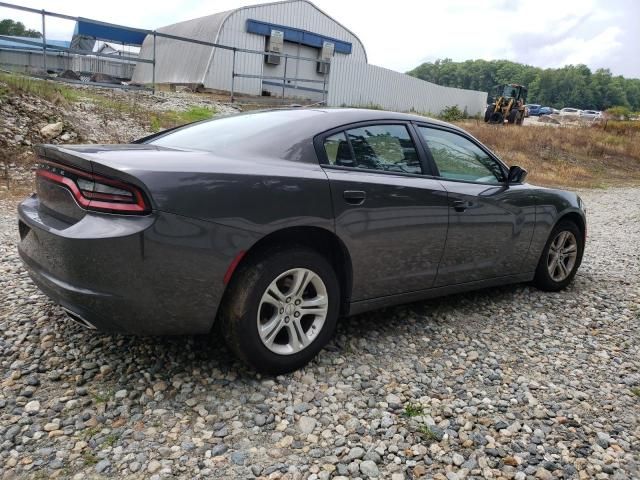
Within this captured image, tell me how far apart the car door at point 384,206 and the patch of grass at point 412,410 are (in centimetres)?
73

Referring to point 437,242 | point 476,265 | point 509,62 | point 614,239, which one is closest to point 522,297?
point 476,265

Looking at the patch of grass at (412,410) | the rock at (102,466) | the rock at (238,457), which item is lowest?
the rock at (102,466)

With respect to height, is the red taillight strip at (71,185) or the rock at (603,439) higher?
the red taillight strip at (71,185)

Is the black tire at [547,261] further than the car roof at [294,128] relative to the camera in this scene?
Yes

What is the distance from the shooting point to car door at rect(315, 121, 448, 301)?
3.07m

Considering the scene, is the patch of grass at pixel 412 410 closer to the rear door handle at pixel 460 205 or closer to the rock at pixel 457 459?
the rock at pixel 457 459

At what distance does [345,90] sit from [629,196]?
1299 centimetres

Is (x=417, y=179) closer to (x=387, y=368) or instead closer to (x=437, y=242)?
(x=437, y=242)

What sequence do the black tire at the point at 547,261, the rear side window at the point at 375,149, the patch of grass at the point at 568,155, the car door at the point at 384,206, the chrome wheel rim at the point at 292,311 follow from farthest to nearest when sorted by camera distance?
1. the patch of grass at the point at 568,155
2. the black tire at the point at 547,261
3. the rear side window at the point at 375,149
4. the car door at the point at 384,206
5. the chrome wheel rim at the point at 292,311

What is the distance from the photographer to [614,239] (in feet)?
26.7

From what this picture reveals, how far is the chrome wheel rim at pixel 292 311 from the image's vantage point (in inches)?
111

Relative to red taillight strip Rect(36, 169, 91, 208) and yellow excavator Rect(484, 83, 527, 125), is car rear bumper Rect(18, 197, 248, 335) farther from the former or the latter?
yellow excavator Rect(484, 83, 527, 125)

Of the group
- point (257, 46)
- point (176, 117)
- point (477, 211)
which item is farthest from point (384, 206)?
point (257, 46)

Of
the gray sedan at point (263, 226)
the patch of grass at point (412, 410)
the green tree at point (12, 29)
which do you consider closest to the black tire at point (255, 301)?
the gray sedan at point (263, 226)
